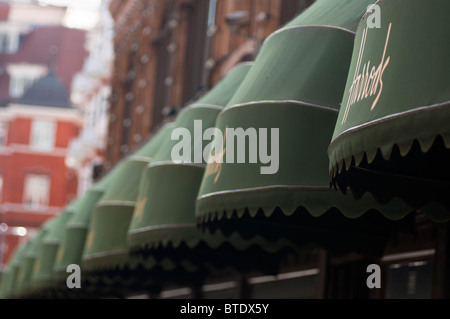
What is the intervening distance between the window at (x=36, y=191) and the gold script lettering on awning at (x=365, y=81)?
55234 mm

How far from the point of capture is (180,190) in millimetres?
12531

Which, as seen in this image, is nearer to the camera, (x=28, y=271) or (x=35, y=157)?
(x=28, y=271)

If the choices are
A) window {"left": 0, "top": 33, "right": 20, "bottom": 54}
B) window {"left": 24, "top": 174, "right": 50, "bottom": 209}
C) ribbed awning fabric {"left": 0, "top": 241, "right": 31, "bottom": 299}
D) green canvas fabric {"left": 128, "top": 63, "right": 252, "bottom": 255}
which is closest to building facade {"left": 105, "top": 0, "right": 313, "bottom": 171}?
green canvas fabric {"left": 128, "top": 63, "right": 252, "bottom": 255}

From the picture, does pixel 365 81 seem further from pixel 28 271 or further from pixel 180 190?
pixel 28 271

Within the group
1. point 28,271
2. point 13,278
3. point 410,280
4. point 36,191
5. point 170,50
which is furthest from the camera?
point 36,191

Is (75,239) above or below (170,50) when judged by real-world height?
below

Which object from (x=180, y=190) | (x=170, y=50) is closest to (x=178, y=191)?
(x=180, y=190)

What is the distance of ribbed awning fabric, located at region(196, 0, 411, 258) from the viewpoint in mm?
8977

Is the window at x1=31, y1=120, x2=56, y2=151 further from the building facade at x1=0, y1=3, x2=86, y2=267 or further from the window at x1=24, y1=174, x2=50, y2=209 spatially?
the window at x1=24, y1=174, x2=50, y2=209

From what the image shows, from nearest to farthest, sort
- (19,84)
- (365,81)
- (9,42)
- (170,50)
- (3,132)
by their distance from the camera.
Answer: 1. (365,81)
2. (170,50)
3. (3,132)
4. (19,84)
5. (9,42)

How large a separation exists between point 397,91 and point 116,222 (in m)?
9.64

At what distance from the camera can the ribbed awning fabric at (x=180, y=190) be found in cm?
1234

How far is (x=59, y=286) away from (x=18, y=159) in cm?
4174

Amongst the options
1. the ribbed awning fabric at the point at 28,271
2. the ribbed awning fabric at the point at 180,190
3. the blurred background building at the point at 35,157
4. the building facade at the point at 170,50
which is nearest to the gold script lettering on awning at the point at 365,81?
the ribbed awning fabric at the point at 180,190
